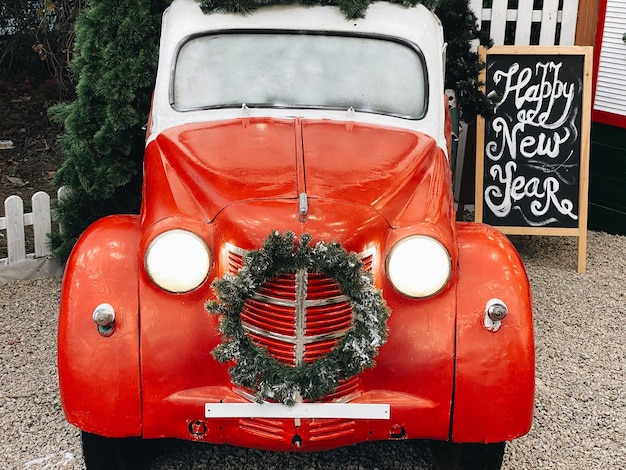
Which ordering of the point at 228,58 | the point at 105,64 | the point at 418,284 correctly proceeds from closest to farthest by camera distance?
the point at 418,284 → the point at 228,58 → the point at 105,64

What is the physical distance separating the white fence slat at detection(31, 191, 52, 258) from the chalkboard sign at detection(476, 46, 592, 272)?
9.29ft

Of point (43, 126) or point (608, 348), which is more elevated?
point (43, 126)

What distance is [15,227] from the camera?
16.2 ft

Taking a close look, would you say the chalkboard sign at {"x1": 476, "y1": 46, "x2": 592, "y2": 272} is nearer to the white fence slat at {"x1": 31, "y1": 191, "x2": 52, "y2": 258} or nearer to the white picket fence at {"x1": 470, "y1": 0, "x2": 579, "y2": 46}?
the white picket fence at {"x1": 470, "y1": 0, "x2": 579, "y2": 46}

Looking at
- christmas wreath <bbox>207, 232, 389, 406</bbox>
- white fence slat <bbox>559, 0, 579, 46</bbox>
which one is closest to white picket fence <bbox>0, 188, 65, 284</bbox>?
christmas wreath <bbox>207, 232, 389, 406</bbox>

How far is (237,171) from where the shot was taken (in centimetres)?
293

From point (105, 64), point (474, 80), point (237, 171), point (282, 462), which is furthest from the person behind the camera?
point (474, 80)

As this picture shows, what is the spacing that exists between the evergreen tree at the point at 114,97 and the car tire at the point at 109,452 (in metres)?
1.81

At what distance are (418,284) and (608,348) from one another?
2.21m

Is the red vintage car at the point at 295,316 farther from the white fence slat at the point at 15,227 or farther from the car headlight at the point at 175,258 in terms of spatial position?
the white fence slat at the point at 15,227

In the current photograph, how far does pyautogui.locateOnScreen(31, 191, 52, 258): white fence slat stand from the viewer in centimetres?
498

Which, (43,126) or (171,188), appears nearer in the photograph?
(171,188)

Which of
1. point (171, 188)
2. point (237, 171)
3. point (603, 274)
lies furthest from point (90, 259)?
point (603, 274)

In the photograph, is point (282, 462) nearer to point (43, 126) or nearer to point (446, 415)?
point (446, 415)
